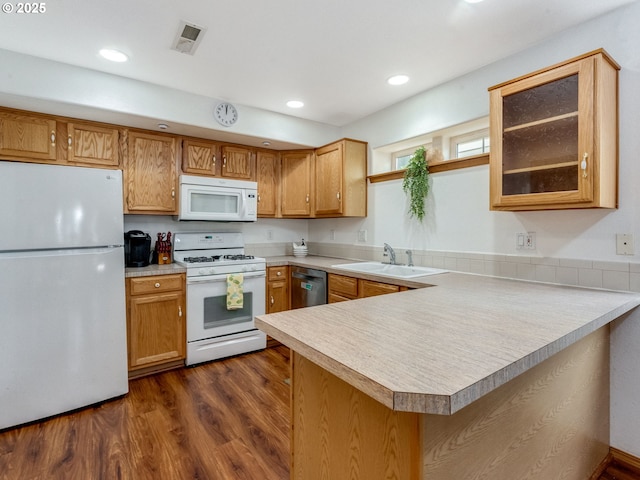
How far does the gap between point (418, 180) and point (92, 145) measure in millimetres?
2719

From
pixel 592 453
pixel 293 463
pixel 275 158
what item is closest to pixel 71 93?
pixel 275 158

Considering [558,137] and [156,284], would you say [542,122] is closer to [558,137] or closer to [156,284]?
[558,137]

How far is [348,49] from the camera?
2.13 metres

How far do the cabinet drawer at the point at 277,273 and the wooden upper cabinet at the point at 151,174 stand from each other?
3.56 ft

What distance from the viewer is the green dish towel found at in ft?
9.78

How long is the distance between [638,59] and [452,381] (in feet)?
6.84

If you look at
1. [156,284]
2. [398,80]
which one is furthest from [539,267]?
[156,284]

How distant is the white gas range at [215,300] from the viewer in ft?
9.37

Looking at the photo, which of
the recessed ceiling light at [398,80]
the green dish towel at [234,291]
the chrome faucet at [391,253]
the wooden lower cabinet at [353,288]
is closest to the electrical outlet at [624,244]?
the wooden lower cabinet at [353,288]

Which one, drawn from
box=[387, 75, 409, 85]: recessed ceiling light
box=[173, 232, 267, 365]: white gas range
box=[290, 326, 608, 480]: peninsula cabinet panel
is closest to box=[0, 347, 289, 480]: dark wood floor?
box=[173, 232, 267, 365]: white gas range

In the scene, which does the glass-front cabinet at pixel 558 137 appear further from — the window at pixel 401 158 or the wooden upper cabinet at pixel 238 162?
the wooden upper cabinet at pixel 238 162

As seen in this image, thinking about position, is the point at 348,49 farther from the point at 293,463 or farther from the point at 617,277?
the point at 293,463

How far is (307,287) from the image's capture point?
3182 mm

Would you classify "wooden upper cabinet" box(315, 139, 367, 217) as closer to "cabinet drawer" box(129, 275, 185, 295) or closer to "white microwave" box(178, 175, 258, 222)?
"white microwave" box(178, 175, 258, 222)
